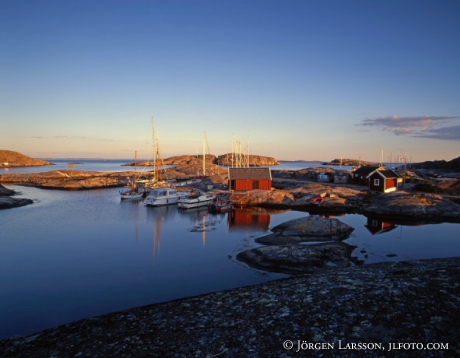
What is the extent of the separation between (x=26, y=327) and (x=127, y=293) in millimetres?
4863

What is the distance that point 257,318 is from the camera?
11.5 meters

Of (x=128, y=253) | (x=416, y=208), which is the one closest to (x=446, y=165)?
(x=416, y=208)

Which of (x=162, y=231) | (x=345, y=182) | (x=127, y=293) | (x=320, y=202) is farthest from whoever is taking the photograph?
(x=345, y=182)

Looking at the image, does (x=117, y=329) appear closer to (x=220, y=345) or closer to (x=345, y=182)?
(x=220, y=345)

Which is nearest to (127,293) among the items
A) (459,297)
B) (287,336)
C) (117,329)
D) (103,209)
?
(117,329)

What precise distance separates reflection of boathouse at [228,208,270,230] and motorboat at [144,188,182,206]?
40.2 ft

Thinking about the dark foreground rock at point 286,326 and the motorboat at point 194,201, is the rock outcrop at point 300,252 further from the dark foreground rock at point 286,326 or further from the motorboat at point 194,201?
the motorboat at point 194,201

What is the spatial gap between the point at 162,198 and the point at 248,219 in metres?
17.6

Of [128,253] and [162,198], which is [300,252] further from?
[162,198]

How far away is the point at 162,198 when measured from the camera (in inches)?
2078

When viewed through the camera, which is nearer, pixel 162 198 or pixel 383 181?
pixel 162 198

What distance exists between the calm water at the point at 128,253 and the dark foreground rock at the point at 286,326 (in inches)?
155

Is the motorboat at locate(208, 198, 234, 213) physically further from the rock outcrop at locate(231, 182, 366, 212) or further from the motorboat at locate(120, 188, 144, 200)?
the motorboat at locate(120, 188, 144, 200)

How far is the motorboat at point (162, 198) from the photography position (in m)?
52.1
